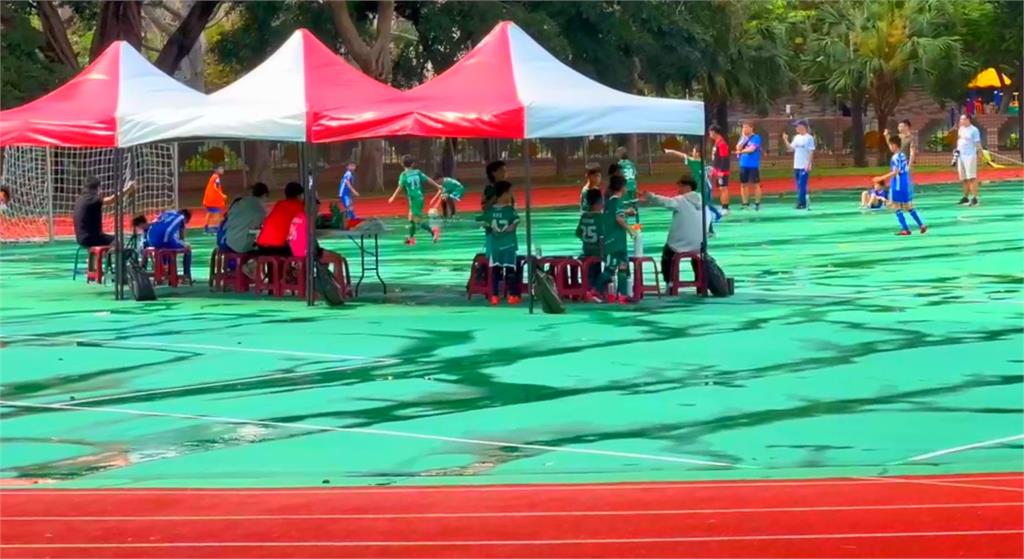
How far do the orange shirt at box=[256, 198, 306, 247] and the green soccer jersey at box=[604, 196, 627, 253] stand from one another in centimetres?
383

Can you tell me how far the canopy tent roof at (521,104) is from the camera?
17.3 m

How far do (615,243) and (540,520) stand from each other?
397 inches

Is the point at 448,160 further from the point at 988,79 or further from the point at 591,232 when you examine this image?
the point at 591,232

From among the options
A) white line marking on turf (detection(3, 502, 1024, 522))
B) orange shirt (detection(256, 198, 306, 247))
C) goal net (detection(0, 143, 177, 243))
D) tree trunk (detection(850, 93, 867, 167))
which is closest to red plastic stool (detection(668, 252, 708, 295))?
orange shirt (detection(256, 198, 306, 247))

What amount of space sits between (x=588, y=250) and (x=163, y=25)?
46205 millimetres

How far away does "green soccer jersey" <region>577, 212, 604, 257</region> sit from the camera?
18.4 meters

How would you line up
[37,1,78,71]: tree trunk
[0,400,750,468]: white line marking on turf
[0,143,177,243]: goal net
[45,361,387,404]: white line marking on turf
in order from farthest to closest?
1. [37,1,78,71]: tree trunk
2. [0,143,177,243]: goal net
3. [45,361,387,404]: white line marking on turf
4. [0,400,750,468]: white line marking on turf

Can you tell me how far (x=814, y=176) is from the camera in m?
52.9

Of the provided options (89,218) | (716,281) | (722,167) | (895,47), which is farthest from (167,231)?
(895,47)

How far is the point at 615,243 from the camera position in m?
18.3

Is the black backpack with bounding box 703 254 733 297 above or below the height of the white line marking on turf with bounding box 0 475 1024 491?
above

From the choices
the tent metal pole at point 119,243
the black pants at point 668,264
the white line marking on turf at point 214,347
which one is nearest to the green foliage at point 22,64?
the tent metal pole at point 119,243

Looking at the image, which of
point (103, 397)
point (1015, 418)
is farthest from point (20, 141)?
point (1015, 418)

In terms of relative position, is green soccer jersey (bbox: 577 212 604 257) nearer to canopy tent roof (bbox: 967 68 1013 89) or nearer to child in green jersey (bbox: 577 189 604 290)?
child in green jersey (bbox: 577 189 604 290)
